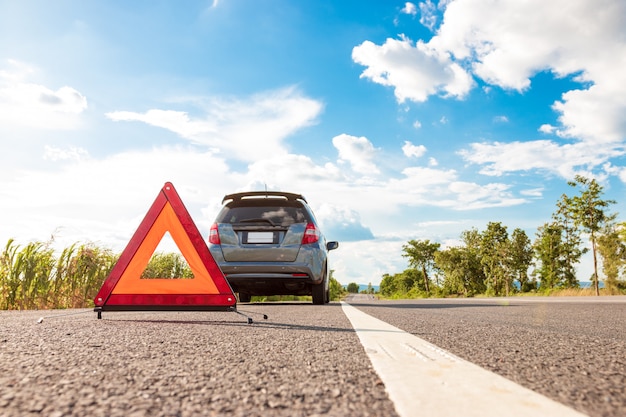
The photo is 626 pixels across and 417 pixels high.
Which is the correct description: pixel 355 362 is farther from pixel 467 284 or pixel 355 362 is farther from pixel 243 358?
pixel 467 284

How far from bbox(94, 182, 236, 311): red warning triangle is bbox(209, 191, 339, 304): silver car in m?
2.98

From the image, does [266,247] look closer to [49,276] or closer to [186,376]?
[49,276]

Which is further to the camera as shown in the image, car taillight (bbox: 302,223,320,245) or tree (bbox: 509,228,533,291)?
tree (bbox: 509,228,533,291)

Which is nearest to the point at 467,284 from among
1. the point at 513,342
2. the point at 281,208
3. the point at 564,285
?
the point at 564,285

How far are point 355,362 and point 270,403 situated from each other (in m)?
0.85

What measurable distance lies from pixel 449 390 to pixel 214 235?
720 centimetres

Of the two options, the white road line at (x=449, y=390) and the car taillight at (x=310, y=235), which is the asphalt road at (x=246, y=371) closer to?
the white road line at (x=449, y=390)

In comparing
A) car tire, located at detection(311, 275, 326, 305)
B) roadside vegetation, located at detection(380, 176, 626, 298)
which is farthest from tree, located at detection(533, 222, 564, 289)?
car tire, located at detection(311, 275, 326, 305)

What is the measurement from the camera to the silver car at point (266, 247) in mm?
8383

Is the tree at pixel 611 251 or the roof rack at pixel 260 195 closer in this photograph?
the roof rack at pixel 260 195

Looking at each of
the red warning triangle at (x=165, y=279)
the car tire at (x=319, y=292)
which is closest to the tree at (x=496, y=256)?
the car tire at (x=319, y=292)

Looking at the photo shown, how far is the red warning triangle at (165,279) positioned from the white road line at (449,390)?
9.58 ft

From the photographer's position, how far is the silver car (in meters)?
8.38

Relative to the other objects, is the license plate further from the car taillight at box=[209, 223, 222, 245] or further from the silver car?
the car taillight at box=[209, 223, 222, 245]
